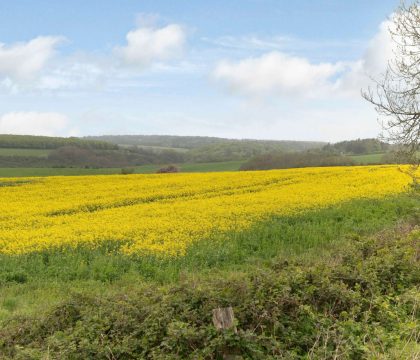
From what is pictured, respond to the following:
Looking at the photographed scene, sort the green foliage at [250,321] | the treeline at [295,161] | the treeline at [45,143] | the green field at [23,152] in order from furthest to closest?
the treeline at [45,143]
the green field at [23,152]
the treeline at [295,161]
the green foliage at [250,321]

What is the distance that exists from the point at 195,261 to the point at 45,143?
297 feet

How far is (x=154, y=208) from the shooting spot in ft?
64.5

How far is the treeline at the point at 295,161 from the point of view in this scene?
56.2 meters

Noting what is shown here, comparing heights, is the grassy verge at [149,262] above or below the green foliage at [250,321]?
below

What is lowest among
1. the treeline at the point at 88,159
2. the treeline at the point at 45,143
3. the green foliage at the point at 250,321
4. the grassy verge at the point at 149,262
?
the grassy verge at the point at 149,262

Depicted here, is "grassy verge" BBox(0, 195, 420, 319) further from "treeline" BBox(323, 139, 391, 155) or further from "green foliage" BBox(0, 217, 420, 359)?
"treeline" BBox(323, 139, 391, 155)

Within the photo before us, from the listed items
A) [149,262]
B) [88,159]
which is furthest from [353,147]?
[149,262]

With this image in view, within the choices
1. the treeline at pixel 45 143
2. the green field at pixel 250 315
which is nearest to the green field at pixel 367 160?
the green field at pixel 250 315

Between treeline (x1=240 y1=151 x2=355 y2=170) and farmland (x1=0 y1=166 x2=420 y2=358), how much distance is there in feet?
98.1

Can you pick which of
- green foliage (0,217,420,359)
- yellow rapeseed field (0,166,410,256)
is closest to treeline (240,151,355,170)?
yellow rapeseed field (0,166,410,256)

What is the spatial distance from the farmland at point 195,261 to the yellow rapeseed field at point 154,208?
0.27 feet

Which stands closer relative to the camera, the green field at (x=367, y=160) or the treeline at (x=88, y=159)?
the green field at (x=367, y=160)

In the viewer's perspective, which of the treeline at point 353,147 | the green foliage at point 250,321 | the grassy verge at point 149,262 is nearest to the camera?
the green foliage at point 250,321

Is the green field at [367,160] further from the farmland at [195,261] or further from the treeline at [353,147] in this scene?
the farmland at [195,261]
